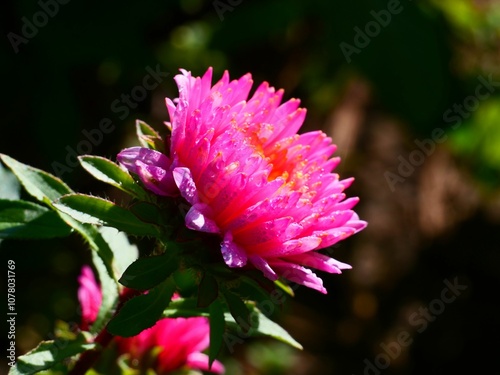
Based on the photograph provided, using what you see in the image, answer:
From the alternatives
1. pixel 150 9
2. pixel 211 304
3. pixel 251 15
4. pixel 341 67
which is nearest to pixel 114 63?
pixel 150 9

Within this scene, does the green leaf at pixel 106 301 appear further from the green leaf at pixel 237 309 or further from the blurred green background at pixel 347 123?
the blurred green background at pixel 347 123

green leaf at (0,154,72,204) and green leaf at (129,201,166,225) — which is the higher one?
green leaf at (129,201,166,225)

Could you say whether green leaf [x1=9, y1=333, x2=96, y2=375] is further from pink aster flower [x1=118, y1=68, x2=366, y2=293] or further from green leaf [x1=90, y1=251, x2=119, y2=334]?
pink aster flower [x1=118, y1=68, x2=366, y2=293]

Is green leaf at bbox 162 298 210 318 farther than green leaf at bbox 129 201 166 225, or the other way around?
green leaf at bbox 162 298 210 318

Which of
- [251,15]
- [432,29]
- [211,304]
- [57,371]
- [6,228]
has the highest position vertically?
[432,29]

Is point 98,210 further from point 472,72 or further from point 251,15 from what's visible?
point 472,72

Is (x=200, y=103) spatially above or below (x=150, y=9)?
above

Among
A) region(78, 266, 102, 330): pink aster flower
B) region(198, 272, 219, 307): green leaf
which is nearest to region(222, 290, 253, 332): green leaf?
region(198, 272, 219, 307): green leaf
